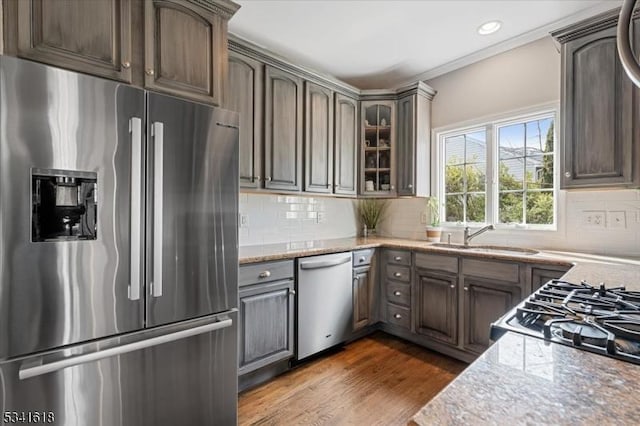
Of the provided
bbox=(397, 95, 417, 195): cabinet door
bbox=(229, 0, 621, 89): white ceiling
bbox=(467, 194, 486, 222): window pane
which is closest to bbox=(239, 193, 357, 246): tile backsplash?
bbox=(397, 95, 417, 195): cabinet door

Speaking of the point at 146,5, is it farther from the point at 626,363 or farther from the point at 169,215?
the point at 626,363

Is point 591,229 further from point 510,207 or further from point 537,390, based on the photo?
point 537,390

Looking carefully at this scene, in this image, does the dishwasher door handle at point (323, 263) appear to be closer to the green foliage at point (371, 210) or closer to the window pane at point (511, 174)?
the green foliage at point (371, 210)

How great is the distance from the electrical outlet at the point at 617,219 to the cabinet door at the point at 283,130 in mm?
2314

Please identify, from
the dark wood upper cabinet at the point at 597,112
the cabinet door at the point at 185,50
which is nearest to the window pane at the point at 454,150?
the dark wood upper cabinet at the point at 597,112

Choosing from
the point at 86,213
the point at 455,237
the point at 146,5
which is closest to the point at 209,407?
the point at 86,213

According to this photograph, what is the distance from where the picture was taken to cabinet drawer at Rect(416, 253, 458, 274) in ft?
8.16

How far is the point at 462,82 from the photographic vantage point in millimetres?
3051

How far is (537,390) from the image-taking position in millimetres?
550

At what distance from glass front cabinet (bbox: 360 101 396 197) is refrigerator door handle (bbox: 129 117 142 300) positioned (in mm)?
2320

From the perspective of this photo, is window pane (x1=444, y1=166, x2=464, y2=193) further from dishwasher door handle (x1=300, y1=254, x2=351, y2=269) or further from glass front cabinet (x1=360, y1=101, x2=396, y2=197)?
dishwasher door handle (x1=300, y1=254, x2=351, y2=269)

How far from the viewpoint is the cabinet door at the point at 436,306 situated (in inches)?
98.3

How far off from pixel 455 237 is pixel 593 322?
2346 mm

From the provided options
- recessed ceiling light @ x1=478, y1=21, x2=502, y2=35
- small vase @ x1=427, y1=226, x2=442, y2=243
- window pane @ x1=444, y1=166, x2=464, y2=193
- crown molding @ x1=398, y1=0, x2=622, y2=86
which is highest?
recessed ceiling light @ x1=478, y1=21, x2=502, y2=35
